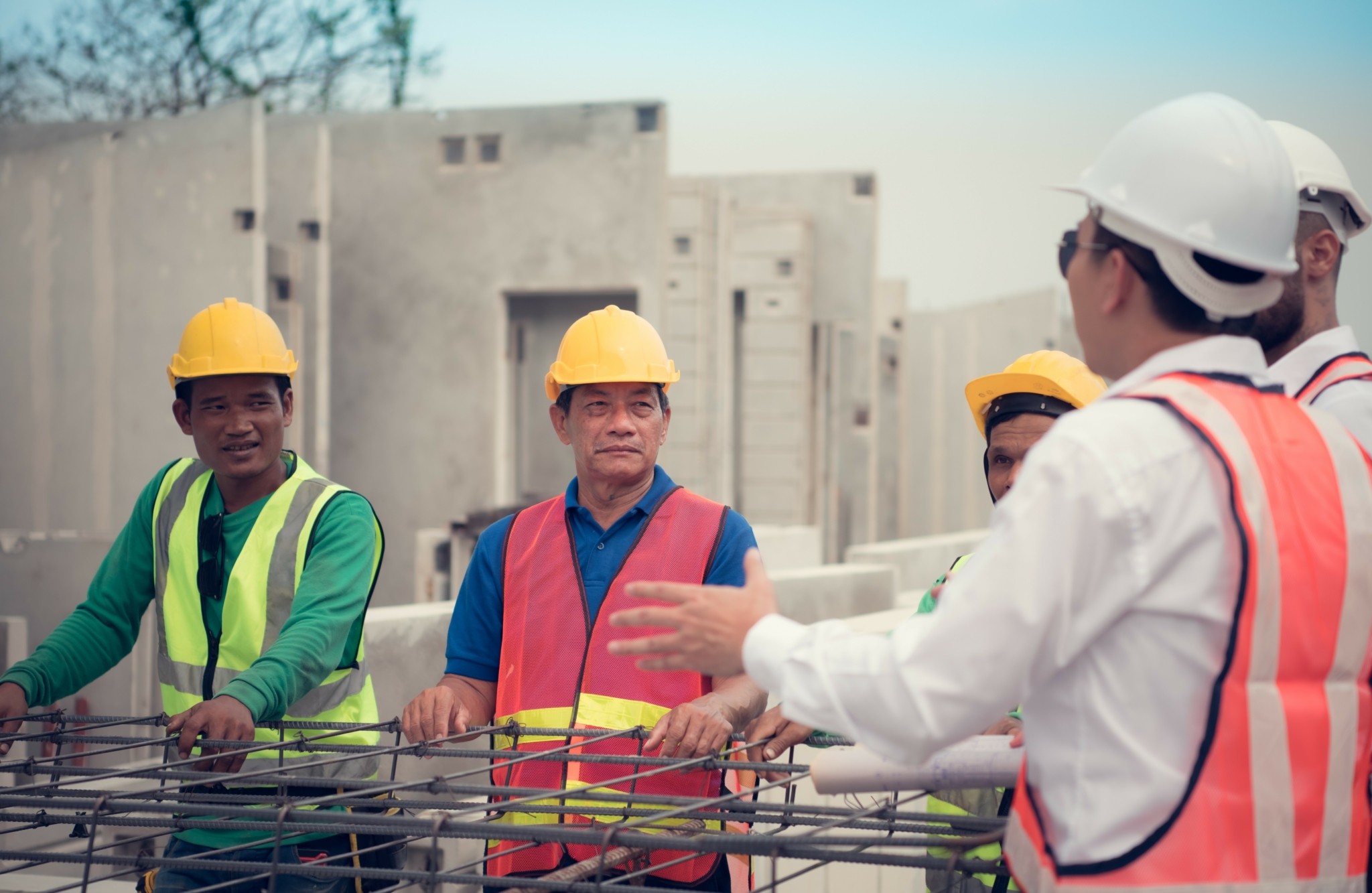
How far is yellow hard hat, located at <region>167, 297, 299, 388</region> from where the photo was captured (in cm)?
359

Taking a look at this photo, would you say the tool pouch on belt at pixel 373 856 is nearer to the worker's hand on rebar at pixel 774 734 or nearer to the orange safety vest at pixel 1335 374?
the worker's hand on rebar at pixel 774 734

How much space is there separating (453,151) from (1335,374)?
12.0 metres

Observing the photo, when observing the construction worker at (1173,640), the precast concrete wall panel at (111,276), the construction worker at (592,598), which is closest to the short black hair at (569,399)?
the construction worker at (592,598)

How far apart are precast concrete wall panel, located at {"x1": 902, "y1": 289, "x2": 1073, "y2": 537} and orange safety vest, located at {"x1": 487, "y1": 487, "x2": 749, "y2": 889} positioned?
1814 centimetres

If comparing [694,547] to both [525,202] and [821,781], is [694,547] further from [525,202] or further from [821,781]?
[525,202]

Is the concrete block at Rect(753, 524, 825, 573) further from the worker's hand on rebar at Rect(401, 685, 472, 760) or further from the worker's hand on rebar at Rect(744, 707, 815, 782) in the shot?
the worker's hand on rebar at Rect(744, 707, 815, 782)

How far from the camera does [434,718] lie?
3.09m

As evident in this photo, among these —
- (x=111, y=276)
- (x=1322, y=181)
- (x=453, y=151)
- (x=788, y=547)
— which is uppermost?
(x=453, y=151)

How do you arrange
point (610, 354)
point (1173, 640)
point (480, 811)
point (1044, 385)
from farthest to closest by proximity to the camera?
point (610, 354), point (1044, 385), point (480, 811), point (1173, 640)

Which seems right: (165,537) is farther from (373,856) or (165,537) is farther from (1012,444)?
(1012,444)

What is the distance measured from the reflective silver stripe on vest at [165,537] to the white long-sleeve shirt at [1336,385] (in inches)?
113

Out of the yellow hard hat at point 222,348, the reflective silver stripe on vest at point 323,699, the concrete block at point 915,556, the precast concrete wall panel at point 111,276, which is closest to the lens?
the reflective silver stripe on vest at point 323,699

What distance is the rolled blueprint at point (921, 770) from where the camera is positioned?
2059 mm

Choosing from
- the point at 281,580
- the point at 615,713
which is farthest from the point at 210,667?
the point at 615,713
